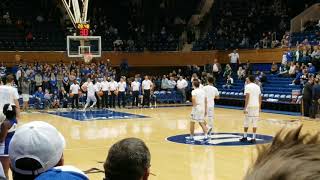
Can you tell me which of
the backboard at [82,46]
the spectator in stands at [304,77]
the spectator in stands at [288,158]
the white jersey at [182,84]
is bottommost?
the spectator in stands at [288,158]

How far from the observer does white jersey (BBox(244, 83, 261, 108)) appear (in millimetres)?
13922

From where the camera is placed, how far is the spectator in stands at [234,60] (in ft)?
100.0

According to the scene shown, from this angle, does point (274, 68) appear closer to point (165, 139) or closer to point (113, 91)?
point (113, 91)

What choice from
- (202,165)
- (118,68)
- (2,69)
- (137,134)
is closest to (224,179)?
(202,165)

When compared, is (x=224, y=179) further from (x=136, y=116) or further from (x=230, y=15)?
(x=230, y=15)

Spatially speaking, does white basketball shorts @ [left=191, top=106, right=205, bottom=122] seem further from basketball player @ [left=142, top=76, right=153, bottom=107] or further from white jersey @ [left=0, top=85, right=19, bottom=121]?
basketball player @ [left=142, top=76, right=153, bottom=107]

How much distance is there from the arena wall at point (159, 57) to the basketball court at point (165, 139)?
606 cm

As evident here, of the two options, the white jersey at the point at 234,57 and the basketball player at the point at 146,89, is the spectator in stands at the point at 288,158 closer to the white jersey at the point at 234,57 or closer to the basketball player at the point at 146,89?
the basketball player at the point at 146,89

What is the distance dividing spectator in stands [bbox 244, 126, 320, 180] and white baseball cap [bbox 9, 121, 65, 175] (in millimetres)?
1362

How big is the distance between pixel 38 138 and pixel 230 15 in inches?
1348

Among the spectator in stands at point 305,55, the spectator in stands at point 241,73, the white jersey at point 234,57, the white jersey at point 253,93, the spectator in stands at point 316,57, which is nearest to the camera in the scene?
the white jersey at point 253,93

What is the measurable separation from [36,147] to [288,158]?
144cm

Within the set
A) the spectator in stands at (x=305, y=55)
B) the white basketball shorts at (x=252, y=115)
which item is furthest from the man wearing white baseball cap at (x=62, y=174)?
the spectator in stands at (x=305, y=55)

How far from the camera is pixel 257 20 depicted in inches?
1307
